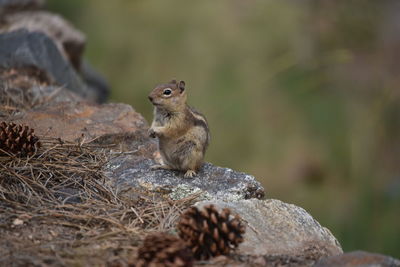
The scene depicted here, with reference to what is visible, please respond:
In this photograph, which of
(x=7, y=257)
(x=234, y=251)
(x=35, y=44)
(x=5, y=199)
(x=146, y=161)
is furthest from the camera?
(x=35, y=44)

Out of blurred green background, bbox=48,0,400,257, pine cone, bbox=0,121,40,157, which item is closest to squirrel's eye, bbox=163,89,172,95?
pine cone, bbox=0,121,40,157

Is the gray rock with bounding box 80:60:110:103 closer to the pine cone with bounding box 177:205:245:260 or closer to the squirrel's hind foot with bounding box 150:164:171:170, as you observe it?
the squirrel's hind foot with bounding box 150:164:171:170

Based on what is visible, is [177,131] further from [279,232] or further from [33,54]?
[33,54]

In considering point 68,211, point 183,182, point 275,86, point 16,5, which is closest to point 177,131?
point 183,182

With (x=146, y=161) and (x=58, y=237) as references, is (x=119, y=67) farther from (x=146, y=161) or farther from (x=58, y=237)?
(x=58, y=237)

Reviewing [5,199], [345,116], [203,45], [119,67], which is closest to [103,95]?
[119,67]

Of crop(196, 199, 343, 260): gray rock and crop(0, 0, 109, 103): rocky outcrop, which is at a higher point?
crop(0, 0, 109, 103): rocky outcrop
